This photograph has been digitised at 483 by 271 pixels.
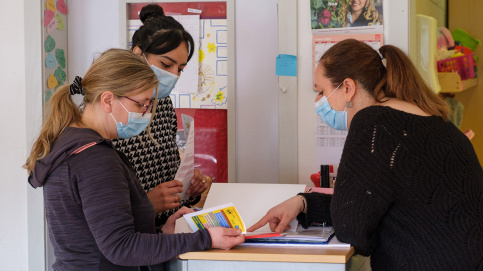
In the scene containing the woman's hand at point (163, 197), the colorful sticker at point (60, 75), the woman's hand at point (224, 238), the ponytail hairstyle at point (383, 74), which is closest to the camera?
the woman's hand at point (224, 238)

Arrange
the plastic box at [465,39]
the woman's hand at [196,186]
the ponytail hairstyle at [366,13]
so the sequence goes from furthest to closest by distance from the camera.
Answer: the plastic box at [465,39]
the ponytail hairstyle at [366,13]
the woman's hand at [196,186]

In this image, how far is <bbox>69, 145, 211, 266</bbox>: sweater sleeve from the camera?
4.78 ft

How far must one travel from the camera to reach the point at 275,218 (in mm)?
1845

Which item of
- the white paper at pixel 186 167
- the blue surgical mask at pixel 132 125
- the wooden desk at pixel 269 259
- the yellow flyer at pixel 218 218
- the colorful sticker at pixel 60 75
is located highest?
the colorful sticker at pixel 60 75

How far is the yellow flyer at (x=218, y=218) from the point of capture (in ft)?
5.36

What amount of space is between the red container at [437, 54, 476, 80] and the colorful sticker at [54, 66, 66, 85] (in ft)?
6.66

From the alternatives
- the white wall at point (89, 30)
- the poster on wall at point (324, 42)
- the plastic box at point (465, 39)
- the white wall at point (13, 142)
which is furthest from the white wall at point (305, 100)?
the plastic box at point (465, 39)

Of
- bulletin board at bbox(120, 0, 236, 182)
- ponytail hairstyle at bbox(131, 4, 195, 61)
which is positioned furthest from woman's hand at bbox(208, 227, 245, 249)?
bulletin board at bbox(120, 0, 236, 182)

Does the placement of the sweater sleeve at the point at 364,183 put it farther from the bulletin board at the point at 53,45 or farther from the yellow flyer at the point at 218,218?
the bulletin board at the point at 53,45

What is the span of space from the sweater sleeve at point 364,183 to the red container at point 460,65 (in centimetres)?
182

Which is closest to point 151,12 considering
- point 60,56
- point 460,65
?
point 60,56

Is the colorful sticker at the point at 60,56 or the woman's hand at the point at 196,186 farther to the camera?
the colorful sticker at the point at 60,56

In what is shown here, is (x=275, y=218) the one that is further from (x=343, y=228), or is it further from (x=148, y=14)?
(x=148, y=14)

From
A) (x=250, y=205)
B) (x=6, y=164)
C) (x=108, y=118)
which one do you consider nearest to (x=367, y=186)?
(x=250, y=205)
